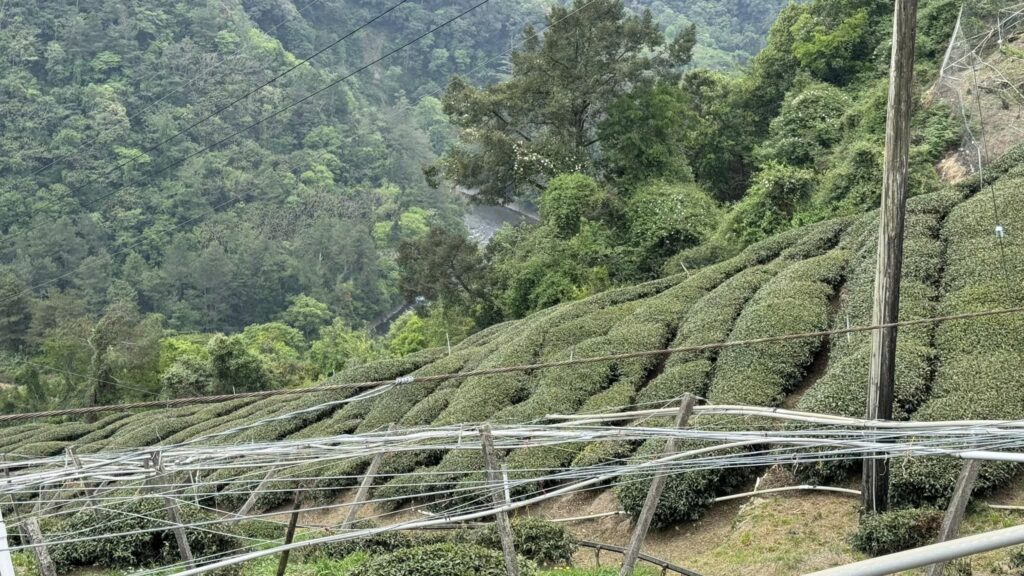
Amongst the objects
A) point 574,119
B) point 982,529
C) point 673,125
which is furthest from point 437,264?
point 982,529

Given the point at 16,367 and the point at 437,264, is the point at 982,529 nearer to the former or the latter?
the point at 437,264

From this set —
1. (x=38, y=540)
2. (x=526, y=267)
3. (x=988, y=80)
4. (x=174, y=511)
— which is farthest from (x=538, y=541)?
(x=526, y=267)

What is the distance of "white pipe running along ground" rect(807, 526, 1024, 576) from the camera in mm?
3271

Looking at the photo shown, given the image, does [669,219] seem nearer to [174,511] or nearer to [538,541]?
[538,541]

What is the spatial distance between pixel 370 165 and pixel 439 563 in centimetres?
6810

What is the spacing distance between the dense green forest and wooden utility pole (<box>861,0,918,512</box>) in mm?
13364

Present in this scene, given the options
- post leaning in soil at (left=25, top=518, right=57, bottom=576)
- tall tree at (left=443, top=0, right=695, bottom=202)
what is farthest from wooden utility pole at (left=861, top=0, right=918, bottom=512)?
tall tree at (left=443, top=0, right=695, bottom=202)

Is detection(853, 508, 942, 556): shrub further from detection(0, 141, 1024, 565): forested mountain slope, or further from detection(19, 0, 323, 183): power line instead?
detection(19, 0, 323, 183): power line

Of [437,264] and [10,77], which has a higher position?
[10,77]

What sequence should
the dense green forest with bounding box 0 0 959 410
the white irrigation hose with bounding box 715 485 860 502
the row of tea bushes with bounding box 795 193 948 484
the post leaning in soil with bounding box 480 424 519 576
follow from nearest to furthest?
1. the post leaning in soil with bounding box 480 424 519 576
2. the white irrigation hose with bounding box 715 485 860 502
3. the row of tea bushes with bounding box 795 193 948 484
4. the dense green forest with bounding box 0 0 959 410

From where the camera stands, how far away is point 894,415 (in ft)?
38.5

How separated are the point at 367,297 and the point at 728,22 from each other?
40883mm

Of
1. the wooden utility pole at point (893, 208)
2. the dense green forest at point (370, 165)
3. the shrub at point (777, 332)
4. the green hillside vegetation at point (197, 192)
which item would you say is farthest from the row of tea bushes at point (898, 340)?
the green hillside vegetation at point (197, 192)

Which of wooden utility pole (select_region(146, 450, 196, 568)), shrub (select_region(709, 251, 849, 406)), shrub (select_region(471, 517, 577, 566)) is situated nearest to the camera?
wooden utility pole (select_region(146, 450, 196, 568))
